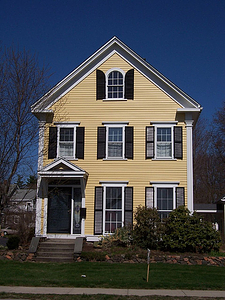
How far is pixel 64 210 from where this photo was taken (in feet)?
60.0

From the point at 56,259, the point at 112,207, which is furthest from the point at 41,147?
the point at 56,259

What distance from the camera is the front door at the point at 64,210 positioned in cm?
1811

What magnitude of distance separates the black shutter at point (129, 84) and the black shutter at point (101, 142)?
1998 mm

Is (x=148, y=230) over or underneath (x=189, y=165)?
underneath

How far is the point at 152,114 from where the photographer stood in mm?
18516

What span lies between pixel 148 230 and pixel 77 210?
389cm

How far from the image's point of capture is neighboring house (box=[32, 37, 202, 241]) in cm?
1784

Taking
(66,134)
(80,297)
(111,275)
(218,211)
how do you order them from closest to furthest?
(80,297) → (111,275) → (66,134) → (218,211)

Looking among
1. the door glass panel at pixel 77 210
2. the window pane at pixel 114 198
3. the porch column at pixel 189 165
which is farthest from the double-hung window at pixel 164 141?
the door glass panel at pixel 77 210

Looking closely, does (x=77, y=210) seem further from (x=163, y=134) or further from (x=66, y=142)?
(x=163, y=134)

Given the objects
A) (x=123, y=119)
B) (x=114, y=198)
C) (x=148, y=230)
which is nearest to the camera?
(x=148, y=230)

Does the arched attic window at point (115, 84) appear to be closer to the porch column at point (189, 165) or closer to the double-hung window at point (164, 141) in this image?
the double-hung window at point (164, 141)

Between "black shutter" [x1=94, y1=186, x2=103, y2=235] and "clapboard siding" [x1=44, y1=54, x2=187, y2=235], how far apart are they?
21 centimetres

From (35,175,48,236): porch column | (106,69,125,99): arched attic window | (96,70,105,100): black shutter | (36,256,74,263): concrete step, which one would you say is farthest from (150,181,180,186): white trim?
(36,256,74,263): concrete step
